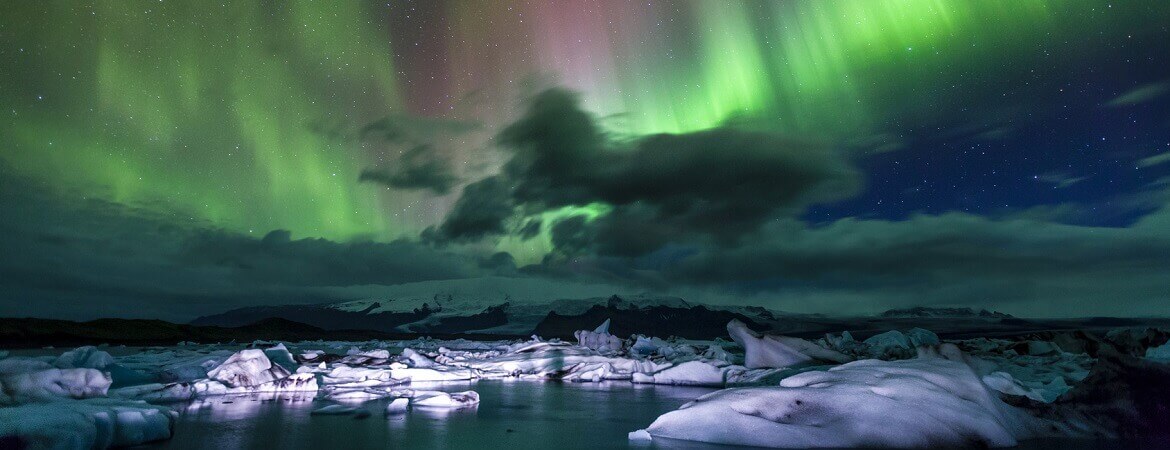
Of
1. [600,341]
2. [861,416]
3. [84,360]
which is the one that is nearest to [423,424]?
[861,416]

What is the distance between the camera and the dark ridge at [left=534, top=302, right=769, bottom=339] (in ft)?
355

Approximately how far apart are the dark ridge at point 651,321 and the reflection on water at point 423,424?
9199 centimetres

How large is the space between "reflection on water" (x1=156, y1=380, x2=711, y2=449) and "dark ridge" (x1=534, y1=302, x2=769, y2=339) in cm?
9199

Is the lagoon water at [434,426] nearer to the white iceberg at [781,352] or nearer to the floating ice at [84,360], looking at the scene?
the floating ice at [84,360]

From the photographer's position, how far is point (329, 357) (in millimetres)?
17766

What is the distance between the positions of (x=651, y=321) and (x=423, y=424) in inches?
4487

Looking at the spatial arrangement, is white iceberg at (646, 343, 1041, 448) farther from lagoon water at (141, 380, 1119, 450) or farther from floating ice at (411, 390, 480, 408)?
floating ice at (411, 390, 480, 408)

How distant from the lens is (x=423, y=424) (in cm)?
803

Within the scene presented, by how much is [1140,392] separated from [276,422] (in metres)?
10.7

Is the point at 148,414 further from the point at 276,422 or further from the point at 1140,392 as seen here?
the point at 1140,392

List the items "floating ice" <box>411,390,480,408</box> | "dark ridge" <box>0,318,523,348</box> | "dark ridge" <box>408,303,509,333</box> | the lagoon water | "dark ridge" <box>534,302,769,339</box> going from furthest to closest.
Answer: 1. "dark ridge" <box>408,303,509,333</box>
2. "dark ridge" <box>534,302,769,339</box>
3. "dark ridge" <box>0,318,523,348</box>
4. "floating ice" <box>411,390,480,408</box>
5. the lagoon water

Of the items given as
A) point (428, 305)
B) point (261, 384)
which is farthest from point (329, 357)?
point (428, 305)

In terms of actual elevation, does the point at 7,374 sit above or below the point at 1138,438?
above

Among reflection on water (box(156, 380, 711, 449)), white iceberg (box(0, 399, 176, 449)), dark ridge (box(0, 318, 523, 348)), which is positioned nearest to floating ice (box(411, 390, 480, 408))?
reflection on water (box(156, 380, 711, 449))
